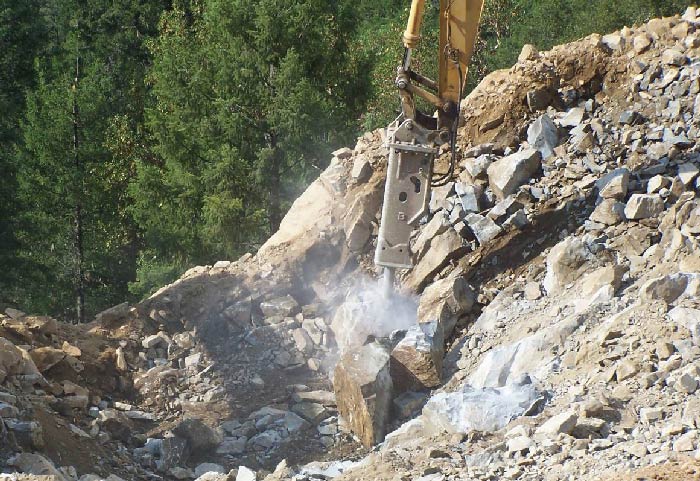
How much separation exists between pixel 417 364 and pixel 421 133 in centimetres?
226

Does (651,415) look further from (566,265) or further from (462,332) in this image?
(462,332)

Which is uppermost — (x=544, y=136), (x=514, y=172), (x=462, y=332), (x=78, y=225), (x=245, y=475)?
(x=544, y=136)

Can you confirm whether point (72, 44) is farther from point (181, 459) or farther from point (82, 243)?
point (181, 459)

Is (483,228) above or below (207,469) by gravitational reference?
above

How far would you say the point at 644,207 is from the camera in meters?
9.57

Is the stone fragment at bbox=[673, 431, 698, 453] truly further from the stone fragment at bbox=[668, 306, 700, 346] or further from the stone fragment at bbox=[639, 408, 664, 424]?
the stone fragment at bbox=[668, 306, 700, 346]

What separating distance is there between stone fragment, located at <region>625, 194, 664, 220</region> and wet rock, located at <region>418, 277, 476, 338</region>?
1782 millimetres

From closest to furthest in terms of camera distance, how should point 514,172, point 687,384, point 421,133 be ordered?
point 687,384, point 421,133, point 514,172

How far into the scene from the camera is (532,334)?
8.83 meters

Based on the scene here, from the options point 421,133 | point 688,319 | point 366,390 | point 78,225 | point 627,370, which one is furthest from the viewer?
point 78,225

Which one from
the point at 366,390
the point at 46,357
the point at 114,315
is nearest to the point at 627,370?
the point at 366,390

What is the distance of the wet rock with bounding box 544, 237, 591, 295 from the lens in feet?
30.7

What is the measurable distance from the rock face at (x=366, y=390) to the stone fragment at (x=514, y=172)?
8.18ft

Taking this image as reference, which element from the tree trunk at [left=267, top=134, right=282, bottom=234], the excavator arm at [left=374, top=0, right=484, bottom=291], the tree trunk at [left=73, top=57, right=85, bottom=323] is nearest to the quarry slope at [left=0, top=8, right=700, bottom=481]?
the excavator arm at [left=374, top=0, right=484, bottom=291]
